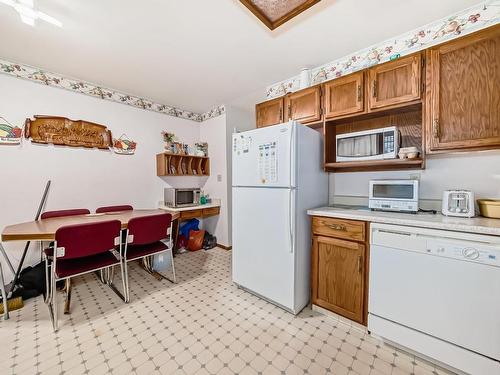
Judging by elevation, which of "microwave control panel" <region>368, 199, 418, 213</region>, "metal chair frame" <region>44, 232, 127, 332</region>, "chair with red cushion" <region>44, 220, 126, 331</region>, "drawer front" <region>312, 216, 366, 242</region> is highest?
"microwave control panel" <region>368, 199, 418, 213</region>

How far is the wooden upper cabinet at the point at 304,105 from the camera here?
2119 mm

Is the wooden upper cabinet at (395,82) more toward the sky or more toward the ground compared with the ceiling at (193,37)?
more toward the ground

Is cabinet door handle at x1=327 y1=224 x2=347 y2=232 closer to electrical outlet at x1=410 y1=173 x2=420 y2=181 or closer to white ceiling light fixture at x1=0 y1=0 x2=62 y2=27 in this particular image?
electrical outlet at x1=410 y1=173 x2=420 y2=181

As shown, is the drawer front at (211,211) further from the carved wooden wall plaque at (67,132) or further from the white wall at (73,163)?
the carved wooden wall plaque at (67,132)

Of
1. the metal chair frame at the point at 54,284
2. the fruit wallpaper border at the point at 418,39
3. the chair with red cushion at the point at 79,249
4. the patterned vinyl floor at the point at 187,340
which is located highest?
the fruit wallpaper border at the point at 418,39

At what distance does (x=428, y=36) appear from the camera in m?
1.80

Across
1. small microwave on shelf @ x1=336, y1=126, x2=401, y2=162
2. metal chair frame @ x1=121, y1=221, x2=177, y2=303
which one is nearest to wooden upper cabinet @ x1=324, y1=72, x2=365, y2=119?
small microwave on shelf @ x1=336, y1=126, x2=401, y2=162

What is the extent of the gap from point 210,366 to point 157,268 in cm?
175

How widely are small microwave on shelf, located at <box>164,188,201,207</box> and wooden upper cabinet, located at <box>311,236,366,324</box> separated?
232 centimetres

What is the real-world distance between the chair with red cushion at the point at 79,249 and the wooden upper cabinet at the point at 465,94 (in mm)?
2813

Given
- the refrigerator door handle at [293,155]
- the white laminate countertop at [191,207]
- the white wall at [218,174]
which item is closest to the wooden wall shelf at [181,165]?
the white wall at [218,174]

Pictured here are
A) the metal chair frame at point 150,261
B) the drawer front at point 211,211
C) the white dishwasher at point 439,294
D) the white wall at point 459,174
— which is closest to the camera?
the white dishwasher at point 439,294

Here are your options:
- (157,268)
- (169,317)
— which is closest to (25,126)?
(157,268)

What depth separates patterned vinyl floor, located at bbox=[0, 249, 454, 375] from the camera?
52.4 inches
